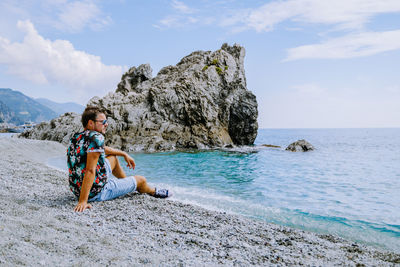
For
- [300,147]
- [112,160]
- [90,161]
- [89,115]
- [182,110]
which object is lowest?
[300,147]

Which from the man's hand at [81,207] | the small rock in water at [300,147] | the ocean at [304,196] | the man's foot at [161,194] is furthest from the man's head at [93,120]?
the small rock in water at [300,147]

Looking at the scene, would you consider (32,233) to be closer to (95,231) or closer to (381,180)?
(95,231)

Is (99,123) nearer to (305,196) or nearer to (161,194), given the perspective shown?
(161,194)

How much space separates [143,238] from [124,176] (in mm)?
3572

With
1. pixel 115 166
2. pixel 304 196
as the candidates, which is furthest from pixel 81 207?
pixel 304 196

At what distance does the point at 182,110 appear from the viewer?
41.5m

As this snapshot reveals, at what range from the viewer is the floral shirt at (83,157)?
675cm

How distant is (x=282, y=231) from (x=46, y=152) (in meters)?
27.8

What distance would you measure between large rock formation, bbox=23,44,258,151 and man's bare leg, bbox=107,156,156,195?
27.3m

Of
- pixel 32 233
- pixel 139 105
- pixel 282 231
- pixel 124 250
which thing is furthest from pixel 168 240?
pixel 139 105

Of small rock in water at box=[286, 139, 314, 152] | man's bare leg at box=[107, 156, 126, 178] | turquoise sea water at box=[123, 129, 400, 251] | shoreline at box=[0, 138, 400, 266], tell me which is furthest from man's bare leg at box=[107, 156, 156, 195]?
small rock in water at box=[286, 139, 314, 152]

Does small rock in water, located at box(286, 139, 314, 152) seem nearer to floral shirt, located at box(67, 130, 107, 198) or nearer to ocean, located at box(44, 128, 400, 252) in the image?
ocean, located at box(44, 128, 400, 252)

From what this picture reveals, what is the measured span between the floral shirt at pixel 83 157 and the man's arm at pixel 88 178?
0.17 meters

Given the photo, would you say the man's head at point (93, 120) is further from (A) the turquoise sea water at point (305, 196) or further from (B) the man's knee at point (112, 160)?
(A) the turquoise sea water at point (305, 196)
